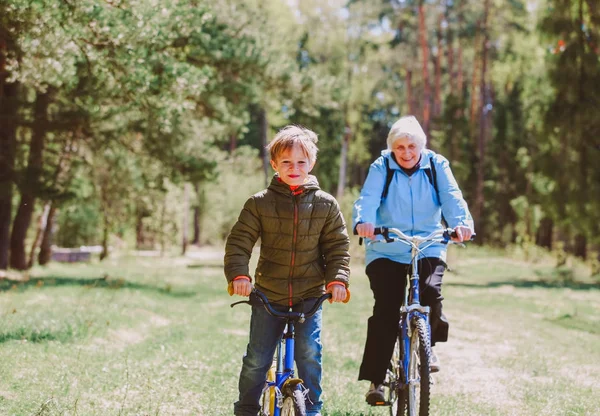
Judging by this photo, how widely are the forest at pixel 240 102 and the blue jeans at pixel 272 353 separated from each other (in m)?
2.83

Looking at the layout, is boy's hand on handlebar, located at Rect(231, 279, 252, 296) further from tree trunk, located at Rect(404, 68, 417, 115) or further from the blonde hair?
tree trunk, located at Rect(404, 68, 417, 115)

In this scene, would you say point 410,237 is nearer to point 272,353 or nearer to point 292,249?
point 292,249

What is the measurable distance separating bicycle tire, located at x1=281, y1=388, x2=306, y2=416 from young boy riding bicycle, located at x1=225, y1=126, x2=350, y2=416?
275 mm

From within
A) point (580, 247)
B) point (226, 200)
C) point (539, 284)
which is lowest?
point (539, 284)

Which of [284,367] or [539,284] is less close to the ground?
[284,367]

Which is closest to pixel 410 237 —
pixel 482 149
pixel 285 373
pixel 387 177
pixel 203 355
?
pixel 387 177

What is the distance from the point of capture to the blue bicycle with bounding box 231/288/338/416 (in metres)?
3.88

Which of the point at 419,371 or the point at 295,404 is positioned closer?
the point at 295,404

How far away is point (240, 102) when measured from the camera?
18578mm

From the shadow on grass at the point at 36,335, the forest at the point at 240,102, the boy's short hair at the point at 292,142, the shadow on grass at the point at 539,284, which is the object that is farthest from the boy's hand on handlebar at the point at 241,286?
the shadow on grass at the point at 539,284

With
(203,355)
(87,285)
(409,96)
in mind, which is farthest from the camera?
(409,96)

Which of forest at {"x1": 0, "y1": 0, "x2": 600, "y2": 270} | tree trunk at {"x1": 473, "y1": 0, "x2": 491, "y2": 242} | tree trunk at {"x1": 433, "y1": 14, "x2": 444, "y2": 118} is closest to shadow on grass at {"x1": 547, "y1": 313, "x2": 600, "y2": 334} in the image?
forest at {"x1": 0, "y1": 0, "x2": 600, "y2": 270}

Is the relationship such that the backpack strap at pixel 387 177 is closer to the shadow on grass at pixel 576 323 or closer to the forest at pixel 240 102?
the forest at pixel 240 102

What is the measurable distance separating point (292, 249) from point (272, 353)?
0.65 metres
